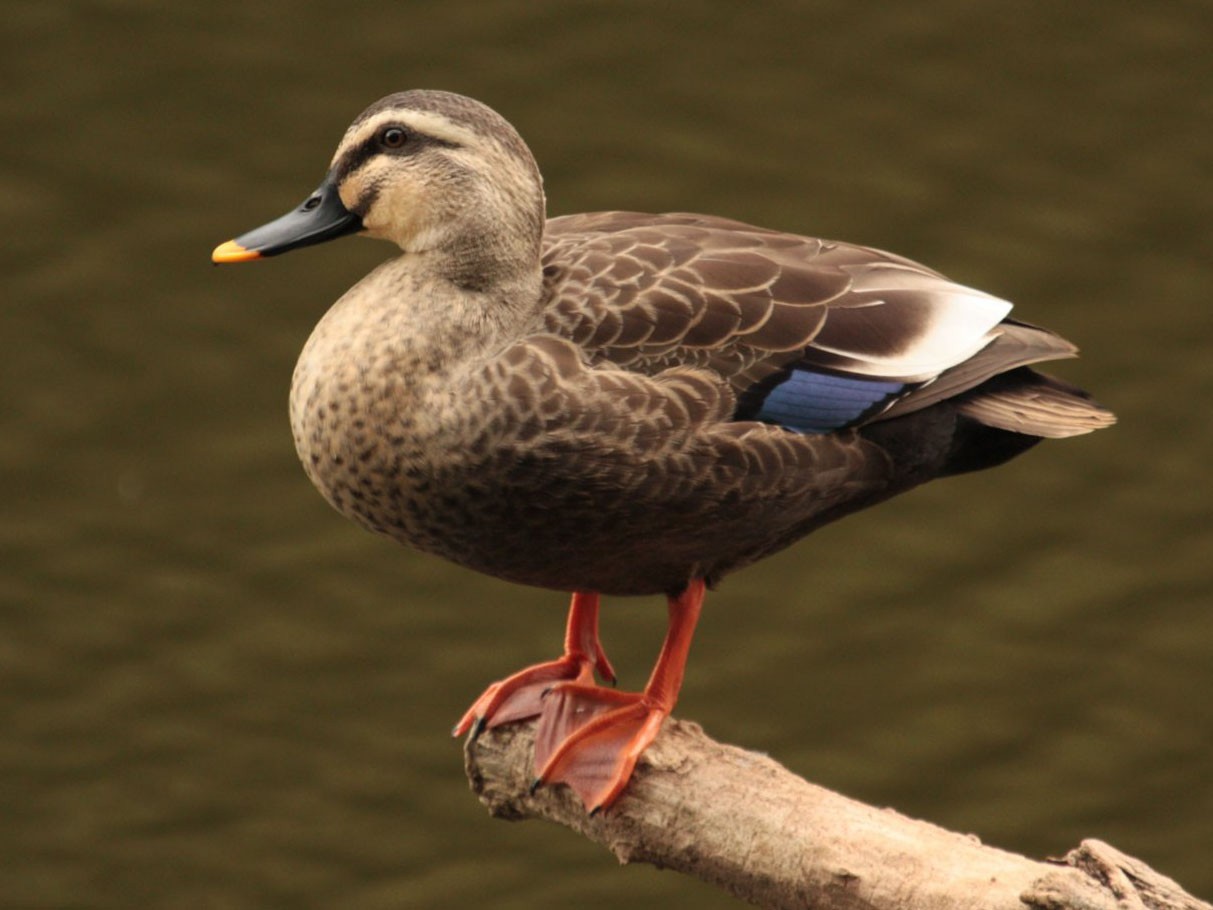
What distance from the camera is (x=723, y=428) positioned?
294cm

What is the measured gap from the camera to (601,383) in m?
2.86

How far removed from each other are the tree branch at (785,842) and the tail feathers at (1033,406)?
2.15 ft

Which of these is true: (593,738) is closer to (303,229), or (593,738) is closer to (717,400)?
(717,400)

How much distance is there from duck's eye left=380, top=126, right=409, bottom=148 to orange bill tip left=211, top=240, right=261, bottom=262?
248 mm

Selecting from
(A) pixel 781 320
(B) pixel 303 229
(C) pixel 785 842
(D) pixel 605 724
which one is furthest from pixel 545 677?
(B) pixel 303 229

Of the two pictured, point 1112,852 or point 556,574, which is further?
point 556,574

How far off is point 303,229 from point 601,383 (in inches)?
19.5

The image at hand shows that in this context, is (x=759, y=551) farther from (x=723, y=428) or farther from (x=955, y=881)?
(x=955, y=881)

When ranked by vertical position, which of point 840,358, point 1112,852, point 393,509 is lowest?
point 1112,852

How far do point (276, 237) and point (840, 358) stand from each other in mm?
876

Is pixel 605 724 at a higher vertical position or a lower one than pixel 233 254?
lower

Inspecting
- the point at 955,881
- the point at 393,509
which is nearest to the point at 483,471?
the point at 393,509

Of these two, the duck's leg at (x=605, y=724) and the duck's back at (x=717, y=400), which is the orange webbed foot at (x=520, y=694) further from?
the duck's back at (x=717, y=400)

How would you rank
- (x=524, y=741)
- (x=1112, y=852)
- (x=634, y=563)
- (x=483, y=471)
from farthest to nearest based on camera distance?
(x=524, y=741) → (x=634, y=563) → (x=483, y=471) → (x=1112, y=852)
